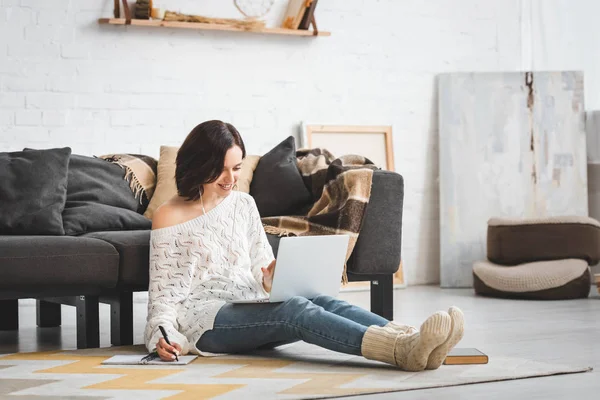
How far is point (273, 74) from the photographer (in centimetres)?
577

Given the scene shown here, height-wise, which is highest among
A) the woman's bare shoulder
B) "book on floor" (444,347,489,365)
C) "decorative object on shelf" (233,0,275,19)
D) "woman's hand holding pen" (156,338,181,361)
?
"decorative object on shelf" (233,0,275,19)

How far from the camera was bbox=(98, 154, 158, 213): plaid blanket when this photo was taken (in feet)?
13.6

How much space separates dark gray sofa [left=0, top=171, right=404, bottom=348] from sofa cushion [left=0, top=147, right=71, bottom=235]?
0.18 metres

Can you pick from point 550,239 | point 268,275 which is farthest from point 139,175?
point 550,239

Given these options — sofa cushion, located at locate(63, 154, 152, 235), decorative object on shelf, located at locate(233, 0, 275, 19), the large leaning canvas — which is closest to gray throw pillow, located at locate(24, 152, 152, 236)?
sofa cushion, located at locate(63, 154, 152, 235)

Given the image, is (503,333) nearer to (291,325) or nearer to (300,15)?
(291,325)

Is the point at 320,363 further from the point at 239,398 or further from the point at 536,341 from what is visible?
the point at 536,341

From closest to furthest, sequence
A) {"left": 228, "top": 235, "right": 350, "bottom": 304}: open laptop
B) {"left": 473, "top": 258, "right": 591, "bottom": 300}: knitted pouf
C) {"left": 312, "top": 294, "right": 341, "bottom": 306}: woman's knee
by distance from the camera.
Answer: {"left": 228, "top": 235, "right": 350, "bottom": 304}: open laptop, {"left": 312, "top": 294, "right": 341, "bottom": 306}: woman's knee, {"left": 473, "top": 258, "right": 591, "bottom": 300}: knitted pouf

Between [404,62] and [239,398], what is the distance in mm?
4171

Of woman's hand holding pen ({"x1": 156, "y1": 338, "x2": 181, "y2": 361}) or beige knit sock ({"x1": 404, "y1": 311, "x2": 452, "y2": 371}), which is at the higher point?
beige knit sock ({"x1": 404, "y1": 311, "x2": 452, "y2": 371})

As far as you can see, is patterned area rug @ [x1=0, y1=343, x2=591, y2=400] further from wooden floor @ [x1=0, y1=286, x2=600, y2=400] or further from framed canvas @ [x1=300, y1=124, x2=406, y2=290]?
framed canvas @ [x1=300, y1=124, x2=406, y2=290]

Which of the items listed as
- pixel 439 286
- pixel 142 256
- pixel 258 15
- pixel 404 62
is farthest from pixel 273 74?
pixel 142 256

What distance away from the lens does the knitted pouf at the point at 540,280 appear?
5.26 metres

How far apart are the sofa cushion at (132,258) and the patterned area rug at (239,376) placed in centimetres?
35
